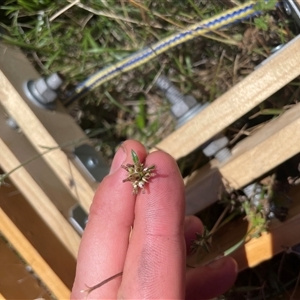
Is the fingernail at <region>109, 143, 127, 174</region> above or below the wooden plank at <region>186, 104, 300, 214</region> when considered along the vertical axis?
above

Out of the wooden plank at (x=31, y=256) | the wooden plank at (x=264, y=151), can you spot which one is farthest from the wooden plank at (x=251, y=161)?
the wooden plank at (x=31, y=256)

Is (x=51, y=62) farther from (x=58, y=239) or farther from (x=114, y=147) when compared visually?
(x=58, y=239)

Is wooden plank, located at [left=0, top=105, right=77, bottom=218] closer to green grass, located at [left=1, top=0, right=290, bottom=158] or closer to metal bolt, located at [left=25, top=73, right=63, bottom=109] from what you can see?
metal bolt, located at [left=25, top=73, right=63, bottom=109]

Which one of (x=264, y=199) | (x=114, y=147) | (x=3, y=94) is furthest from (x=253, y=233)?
(x=3, y=94)

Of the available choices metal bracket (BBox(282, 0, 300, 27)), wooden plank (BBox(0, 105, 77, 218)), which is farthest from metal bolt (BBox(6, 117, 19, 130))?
metal bracket (BBox(282, 0, 300, 27))

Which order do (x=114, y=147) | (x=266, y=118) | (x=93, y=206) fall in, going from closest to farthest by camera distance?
(x=93, y=206) < (x=266, y=118) < (x=114, y=147)

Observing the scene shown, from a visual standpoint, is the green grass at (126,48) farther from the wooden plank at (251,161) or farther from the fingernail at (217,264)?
the fingernail at (217,264)
